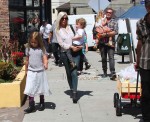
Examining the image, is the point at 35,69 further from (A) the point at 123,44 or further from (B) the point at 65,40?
A: (A) the point at 123,44

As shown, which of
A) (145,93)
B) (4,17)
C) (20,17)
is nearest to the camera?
(145,93)

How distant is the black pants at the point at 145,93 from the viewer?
616cm

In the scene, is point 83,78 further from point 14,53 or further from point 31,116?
point 31,116

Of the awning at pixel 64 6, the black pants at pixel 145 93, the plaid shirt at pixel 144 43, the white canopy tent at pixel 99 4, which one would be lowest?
the black pants at pixel 145 93

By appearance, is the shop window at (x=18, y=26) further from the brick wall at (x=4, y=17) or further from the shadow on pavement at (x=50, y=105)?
the shadow on pavement at (x=50, y=105)

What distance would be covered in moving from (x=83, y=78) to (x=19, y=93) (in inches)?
154

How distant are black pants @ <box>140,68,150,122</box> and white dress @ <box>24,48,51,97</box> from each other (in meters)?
2.08

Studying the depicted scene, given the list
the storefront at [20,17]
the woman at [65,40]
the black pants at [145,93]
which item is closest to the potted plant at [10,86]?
the woman at [65,40]

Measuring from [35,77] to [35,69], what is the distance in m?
0.14

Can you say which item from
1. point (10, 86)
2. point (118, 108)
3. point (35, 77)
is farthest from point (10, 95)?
point (118, 108)

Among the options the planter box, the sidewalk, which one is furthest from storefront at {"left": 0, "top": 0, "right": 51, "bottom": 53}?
the planter box

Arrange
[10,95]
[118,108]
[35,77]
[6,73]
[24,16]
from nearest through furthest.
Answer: [118,108] < [35,77] < [10,95] < [6,73] < [24,16]

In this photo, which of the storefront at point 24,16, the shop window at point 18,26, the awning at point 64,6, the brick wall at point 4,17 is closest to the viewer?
the brick wall at point 4,17

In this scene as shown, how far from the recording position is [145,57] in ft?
20.3
